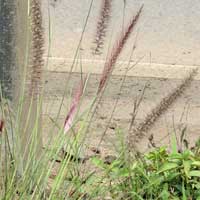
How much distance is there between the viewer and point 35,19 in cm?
266

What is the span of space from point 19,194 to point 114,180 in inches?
23.5

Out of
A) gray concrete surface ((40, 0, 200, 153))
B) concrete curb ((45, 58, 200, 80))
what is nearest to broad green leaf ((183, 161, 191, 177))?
gray concrete surface ((40, 0, 200, 153))

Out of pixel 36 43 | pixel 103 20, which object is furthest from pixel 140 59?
pixel 36 43

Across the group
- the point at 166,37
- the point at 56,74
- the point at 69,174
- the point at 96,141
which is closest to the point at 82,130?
the point at 69,174

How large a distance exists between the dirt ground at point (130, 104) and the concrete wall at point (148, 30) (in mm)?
372

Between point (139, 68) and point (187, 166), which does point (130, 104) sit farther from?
point (187, 166)

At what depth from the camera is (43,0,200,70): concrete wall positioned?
624 cm

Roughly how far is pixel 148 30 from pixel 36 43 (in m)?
4.14

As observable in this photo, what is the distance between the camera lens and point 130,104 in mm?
5250

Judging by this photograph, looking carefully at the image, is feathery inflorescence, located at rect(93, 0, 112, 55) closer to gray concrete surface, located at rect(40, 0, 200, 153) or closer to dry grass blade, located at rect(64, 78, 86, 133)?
dry grass blade, located at rect(64, 78, 86, 133)

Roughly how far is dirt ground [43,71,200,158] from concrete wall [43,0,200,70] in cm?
37

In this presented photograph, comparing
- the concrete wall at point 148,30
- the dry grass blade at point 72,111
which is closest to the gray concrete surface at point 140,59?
the concrete wall at point 148,30

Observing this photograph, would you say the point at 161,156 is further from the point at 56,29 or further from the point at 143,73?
the point at 56,29

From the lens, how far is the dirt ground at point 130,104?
4664mm
